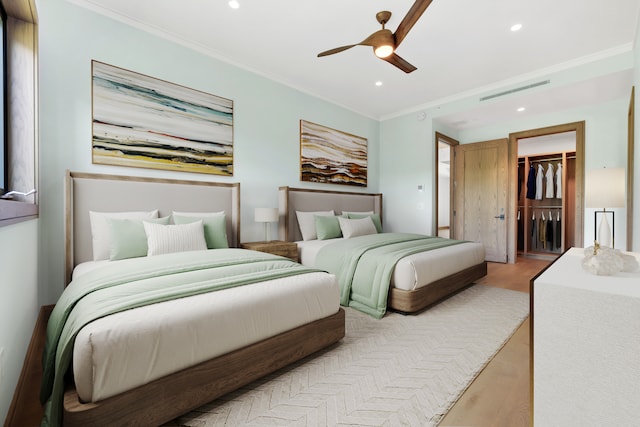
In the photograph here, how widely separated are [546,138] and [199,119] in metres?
6.17

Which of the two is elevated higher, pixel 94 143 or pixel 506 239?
pixel 94 143

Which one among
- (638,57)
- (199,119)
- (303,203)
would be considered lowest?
(303,203)

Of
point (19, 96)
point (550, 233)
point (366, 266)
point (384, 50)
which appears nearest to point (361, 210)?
point (366, 266)

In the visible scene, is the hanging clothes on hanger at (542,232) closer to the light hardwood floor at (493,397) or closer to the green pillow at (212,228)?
the light hardwood floor at (493,397)

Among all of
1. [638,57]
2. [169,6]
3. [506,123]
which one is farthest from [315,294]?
[506,123]

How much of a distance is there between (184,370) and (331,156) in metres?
3.95

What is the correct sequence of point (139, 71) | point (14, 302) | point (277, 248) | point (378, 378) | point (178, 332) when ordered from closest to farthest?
point (178, 332) < point (14, 302) < point (378, 378) < point (139, 71) < point (277, 248)

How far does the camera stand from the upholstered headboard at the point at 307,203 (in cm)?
397

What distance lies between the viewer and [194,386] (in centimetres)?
129

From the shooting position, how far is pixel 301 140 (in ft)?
14.2

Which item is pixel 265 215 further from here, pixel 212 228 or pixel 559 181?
pixel 559 181

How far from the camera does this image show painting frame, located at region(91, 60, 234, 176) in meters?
2.70

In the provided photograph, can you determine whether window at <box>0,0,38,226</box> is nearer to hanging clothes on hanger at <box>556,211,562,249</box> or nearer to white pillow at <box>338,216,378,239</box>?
white pillow at <box>338,216,378,239</box>

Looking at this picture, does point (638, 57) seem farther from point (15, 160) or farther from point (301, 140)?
point (15, 160)
